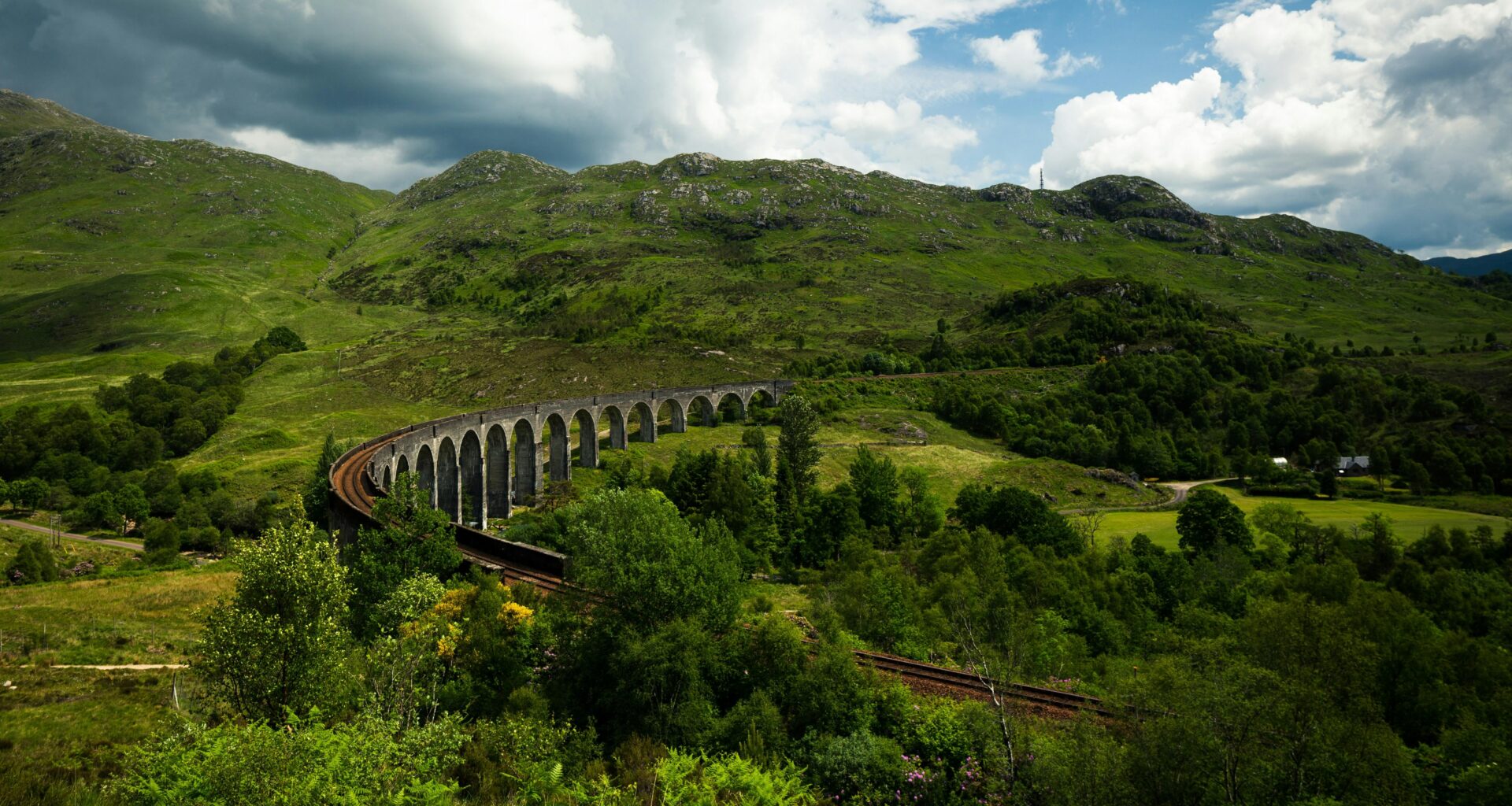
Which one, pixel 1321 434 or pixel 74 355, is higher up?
pixel 74 355

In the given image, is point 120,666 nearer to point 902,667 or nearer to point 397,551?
point 397,551

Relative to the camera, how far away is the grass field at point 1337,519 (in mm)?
62156

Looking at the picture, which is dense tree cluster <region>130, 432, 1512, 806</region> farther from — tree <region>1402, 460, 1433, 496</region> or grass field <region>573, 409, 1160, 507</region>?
tree <region>1402, 460, 1433, 496</region>

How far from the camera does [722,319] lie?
513 ft

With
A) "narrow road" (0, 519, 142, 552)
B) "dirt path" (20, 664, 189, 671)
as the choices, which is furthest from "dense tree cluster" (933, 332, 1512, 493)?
"narrow road" (0, 519, 142, 552)

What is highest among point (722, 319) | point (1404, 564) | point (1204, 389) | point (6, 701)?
point (722, 319)

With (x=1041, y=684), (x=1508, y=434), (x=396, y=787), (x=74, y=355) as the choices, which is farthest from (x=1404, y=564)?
(x=74, y=355)

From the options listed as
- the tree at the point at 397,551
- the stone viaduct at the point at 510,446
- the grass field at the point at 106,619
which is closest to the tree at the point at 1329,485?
the stone viaduct at the point at 510,446

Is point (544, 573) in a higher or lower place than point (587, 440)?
lower

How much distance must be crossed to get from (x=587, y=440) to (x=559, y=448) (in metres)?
4.54

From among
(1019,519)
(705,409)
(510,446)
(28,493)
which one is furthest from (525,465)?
(28,493)

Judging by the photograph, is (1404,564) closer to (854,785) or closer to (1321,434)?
(854,785)

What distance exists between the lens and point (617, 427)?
8156 centimetres

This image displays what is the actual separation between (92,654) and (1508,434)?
138 metres
